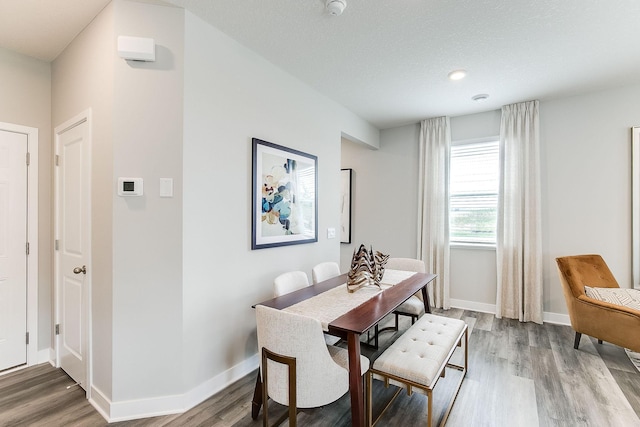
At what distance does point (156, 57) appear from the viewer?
2055 mm

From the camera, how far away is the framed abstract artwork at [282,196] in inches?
104

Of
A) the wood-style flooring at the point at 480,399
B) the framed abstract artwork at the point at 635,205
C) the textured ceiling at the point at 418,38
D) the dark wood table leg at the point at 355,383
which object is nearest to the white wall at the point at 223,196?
the textured ceiling at the point at 418,38

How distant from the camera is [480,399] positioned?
86.3 inches

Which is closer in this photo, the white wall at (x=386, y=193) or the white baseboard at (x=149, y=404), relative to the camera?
the white baseboard at (x=149, y=404)

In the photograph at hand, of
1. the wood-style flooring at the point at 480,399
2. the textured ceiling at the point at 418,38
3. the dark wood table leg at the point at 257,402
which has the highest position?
the textured ceiling at the point at 418,38

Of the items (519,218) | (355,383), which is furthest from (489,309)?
(355,383)

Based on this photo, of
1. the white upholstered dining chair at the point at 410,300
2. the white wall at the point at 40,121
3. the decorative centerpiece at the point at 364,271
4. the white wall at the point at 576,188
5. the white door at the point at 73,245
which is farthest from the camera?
the white wall at the point at 576,188

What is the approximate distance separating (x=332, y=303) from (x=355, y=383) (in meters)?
0.58

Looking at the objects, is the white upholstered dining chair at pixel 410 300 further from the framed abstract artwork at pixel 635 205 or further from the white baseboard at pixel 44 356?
the white baseboard at pixel 44 356

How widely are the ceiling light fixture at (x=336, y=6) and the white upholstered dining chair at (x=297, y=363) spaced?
1.99m

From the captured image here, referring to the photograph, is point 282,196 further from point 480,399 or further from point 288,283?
point 480,399

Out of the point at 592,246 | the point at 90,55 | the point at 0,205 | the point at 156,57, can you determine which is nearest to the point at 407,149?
the point at 592,246

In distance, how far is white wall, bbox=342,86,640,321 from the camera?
3.44 m

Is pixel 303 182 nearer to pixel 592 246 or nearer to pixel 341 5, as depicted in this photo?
pixel 341 5
